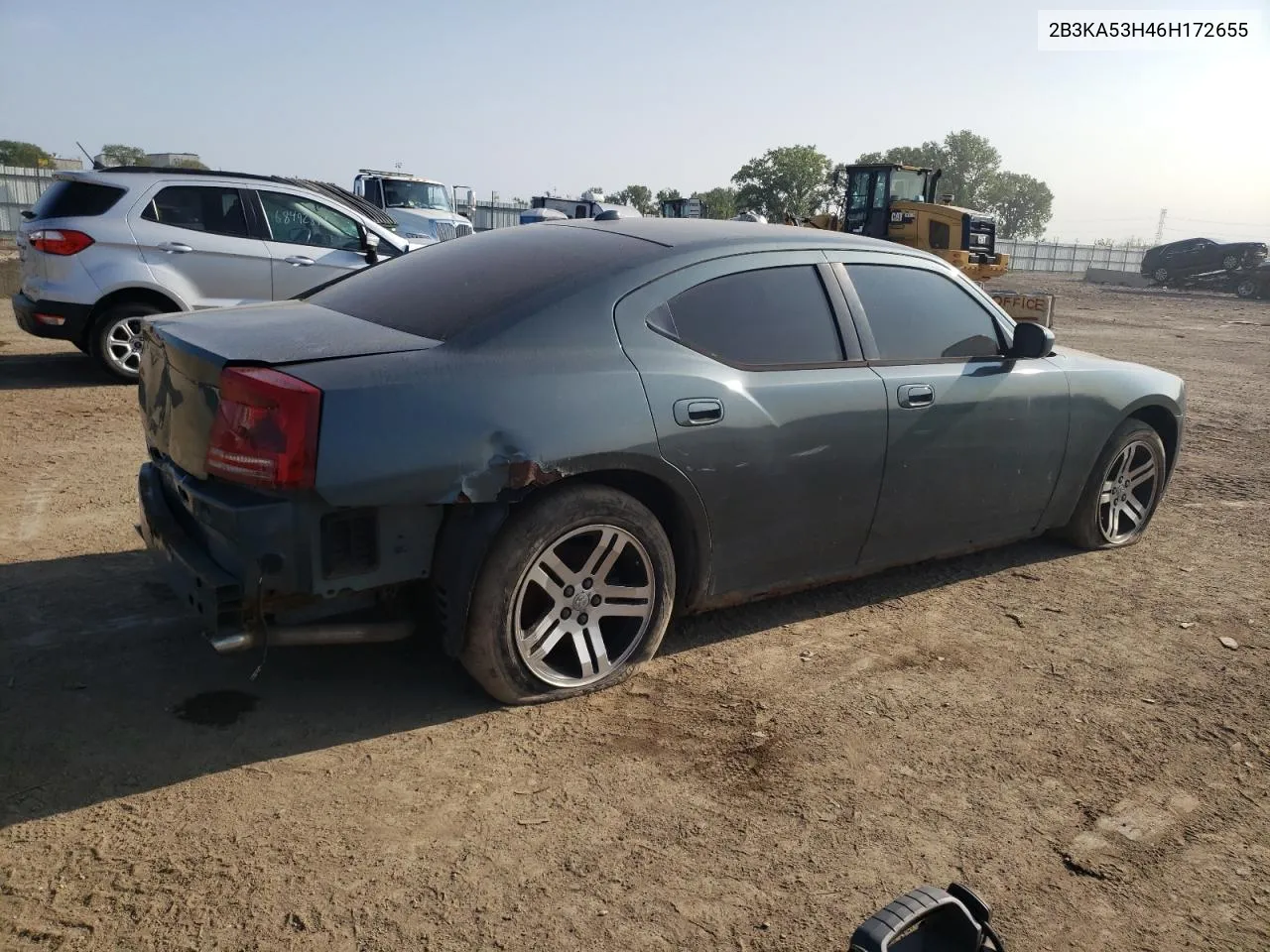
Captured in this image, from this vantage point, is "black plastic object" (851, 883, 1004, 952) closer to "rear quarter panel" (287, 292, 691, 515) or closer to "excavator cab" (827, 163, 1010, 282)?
"rear quarter panel" (287, 292, 691, 515)

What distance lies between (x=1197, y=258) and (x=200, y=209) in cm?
3760

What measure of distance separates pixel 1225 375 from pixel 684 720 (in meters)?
12.7

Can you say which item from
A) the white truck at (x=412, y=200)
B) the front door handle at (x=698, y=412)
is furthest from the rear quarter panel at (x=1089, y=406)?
the white truck at (x=412, y=200)

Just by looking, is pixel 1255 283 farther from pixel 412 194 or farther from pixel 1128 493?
pixel 1128 493

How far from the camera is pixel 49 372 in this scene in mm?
9117

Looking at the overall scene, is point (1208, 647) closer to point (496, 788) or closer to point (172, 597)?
point (496, 788)

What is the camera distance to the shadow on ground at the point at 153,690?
2941mm

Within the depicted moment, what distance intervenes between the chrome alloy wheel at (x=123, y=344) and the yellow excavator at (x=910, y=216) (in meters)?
16.6

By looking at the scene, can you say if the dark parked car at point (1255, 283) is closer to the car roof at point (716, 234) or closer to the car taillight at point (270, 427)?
the car roof at point (716, 234)

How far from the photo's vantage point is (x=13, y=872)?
96.7 inches

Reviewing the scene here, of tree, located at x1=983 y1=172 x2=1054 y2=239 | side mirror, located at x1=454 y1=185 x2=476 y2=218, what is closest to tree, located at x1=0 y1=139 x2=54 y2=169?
side mirror, located at x1=454 y1=185 x2=476 y2=218

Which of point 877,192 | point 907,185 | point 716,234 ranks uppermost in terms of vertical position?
point 907,185

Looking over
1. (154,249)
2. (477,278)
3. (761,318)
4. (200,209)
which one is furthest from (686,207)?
(477,278)

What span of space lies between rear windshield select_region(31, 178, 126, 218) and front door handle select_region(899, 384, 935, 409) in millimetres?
7156
